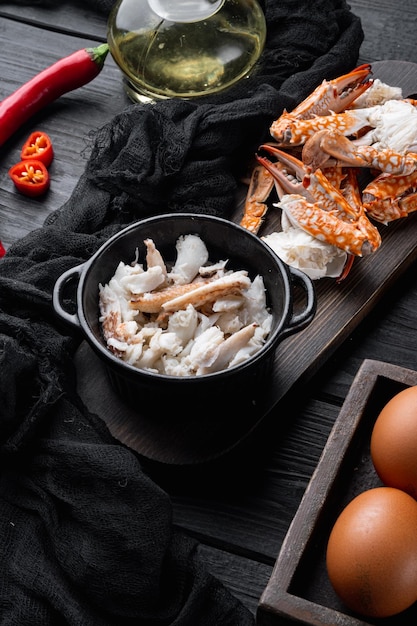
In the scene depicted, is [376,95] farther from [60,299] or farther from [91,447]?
[91,447]

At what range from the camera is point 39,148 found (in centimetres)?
171

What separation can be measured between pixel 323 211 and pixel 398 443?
0.51 metres

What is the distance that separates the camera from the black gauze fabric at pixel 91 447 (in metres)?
1.15

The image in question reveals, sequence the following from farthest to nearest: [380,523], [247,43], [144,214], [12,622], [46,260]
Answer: [247,43] < [144,214] < [46,260] < [12,622] < [380,523]

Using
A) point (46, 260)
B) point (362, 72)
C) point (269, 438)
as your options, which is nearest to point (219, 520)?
point (269, 438)

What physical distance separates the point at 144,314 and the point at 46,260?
0.77 feet

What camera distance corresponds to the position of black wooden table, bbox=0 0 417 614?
4.06 ft

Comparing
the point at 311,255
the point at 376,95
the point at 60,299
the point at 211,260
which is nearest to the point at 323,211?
the point at 311,255

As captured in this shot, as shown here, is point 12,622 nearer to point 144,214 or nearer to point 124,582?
point 124,582

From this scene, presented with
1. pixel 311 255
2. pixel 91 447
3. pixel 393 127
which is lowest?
pixel 91 447

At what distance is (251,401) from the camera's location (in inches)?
51.1

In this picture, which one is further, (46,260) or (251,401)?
(46,260)

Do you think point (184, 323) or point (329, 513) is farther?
point (184, 323)

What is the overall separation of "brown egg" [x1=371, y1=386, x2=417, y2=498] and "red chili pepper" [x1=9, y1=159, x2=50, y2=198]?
2.71ft
